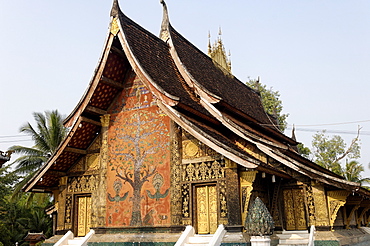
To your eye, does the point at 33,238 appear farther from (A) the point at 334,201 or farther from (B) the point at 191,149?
(A) the point at 334,201

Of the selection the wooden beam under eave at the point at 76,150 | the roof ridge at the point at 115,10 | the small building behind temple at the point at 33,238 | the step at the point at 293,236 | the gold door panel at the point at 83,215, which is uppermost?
the roof ridge at the point at 115,10

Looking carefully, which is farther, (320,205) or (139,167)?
(139,167)

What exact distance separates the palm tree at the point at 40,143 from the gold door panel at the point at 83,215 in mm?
9856

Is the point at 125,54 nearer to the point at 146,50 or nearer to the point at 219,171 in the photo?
the point at 146,50

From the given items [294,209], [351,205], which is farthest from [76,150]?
[351,205]

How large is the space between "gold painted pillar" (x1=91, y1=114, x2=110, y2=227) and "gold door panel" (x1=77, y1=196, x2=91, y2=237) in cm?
53

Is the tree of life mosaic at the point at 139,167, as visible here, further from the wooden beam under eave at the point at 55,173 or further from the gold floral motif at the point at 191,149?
the wooden beam under eave at the point at 55,173

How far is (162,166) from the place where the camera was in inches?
381

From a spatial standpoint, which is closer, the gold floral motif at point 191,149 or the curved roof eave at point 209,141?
the curved roof eave at point 209,141

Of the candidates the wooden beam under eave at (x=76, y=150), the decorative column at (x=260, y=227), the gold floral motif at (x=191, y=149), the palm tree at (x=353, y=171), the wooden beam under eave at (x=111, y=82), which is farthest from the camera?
the palm tree at (x=353, y=171)

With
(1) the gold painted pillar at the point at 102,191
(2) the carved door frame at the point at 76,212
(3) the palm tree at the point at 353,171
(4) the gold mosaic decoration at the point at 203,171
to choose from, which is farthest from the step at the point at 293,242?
(3) the palm tree at the point at 353,171

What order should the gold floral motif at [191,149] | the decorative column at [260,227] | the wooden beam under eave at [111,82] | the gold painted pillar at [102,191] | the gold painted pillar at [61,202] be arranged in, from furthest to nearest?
1. the gold painted pillar at [61,202]
2. the wooden beam under eave at [111,82]
3. the gold painted pillar at [102,191]
4. the gold floral motif at [191,149]
5. the decorative column at [260,227]

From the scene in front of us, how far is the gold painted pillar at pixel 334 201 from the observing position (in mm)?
9500

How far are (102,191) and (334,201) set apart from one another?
5967 mm
